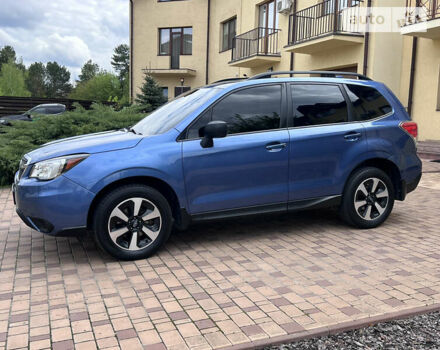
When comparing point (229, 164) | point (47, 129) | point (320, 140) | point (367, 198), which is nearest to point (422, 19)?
point (367, 198)

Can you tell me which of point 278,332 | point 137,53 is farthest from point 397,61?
point 137,53

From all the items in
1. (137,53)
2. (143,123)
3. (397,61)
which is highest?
(137,53)

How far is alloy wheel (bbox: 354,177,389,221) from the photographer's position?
5316mm

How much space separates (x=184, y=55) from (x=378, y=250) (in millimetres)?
24843

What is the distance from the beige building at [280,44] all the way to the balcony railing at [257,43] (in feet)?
0.15

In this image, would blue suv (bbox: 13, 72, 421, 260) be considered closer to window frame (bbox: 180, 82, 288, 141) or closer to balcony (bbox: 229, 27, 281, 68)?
window frame (bbox: 180, 82, 288, 141)

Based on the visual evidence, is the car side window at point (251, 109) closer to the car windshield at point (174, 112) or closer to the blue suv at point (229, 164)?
the blue suv at point (229, 164)

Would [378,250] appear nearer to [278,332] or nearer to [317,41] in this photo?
[278,332]

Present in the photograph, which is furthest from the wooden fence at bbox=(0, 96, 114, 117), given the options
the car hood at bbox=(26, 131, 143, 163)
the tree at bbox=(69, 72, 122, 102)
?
the tree at bbox=(69, 72, 122, 102)

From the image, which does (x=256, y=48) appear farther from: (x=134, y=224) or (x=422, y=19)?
(x=134, y=224)

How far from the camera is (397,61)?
14.5 meters

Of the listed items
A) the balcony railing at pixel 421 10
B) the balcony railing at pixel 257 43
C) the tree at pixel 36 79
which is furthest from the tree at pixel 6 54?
the balcony railing at pixel 421 10

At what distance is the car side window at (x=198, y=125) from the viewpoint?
14.9 feet

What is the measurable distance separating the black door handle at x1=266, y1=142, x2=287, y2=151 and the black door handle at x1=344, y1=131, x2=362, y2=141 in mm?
832
